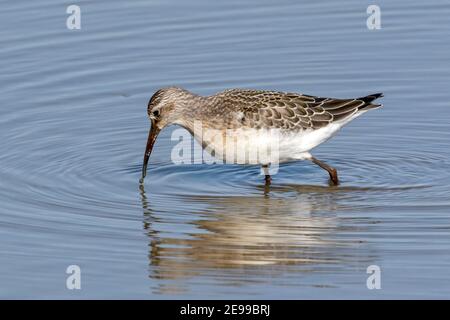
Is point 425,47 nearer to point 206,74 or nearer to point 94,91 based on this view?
point 206,74

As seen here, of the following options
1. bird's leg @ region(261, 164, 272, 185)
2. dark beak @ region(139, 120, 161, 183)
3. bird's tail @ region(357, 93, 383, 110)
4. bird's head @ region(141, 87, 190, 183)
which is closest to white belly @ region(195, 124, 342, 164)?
bird's leg @ region(261, 164, 272, 185)

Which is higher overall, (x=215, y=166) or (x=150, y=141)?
(x=150, y=141)

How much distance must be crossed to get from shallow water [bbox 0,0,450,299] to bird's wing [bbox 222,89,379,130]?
90cm

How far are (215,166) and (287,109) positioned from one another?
1.58 meters

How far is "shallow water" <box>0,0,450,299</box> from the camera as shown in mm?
12219

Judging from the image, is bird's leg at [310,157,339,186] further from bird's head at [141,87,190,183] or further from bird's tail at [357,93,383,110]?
bird's head at [141,87,190,183]

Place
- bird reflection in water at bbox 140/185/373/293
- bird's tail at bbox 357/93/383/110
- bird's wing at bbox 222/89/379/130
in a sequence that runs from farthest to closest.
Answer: bird's tail at bbox 357/93/383/110, bird's wing at bbox 222/89/379/130, bird reflection in water at bbox 140/185/373/293

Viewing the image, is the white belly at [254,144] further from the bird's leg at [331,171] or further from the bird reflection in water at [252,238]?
the bird reflection in water at [252,238]

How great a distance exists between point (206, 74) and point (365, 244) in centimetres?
677

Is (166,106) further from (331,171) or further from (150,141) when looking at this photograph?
(331,171)

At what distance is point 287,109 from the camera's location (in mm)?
15016

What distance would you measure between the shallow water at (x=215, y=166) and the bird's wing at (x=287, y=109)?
90 cm

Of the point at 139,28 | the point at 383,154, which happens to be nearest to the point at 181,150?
the point at 383,154

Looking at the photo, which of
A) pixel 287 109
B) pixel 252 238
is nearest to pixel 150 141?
pixel 287 109
